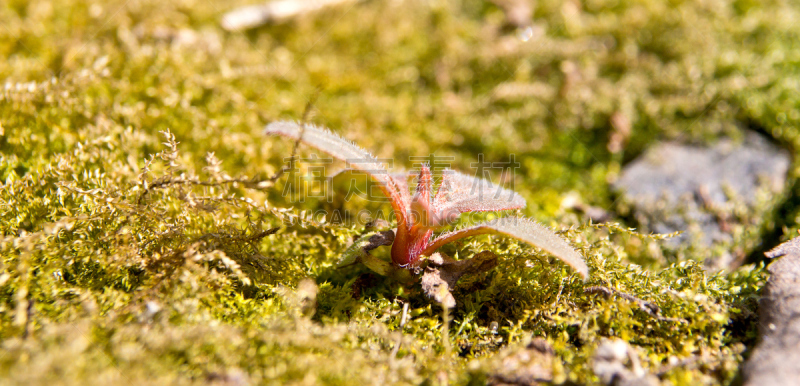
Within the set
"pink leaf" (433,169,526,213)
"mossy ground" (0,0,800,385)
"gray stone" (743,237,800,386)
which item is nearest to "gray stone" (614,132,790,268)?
"mossy ground" (0,0,800,385)

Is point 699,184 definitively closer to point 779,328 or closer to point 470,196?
point 779,328

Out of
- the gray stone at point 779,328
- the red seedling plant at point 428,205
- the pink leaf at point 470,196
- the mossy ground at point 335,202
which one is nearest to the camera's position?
the gray stone at point 779,328

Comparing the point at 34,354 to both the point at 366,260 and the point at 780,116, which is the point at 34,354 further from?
the point at 780,116

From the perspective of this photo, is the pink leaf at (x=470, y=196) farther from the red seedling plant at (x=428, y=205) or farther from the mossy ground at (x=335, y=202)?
the mossy ground at (x=335, y=202)

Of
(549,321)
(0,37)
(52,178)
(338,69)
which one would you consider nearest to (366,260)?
(549,321)

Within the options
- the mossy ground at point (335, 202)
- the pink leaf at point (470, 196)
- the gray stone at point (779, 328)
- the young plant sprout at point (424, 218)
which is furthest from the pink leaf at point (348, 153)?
the gray stone at point (779, 328)
